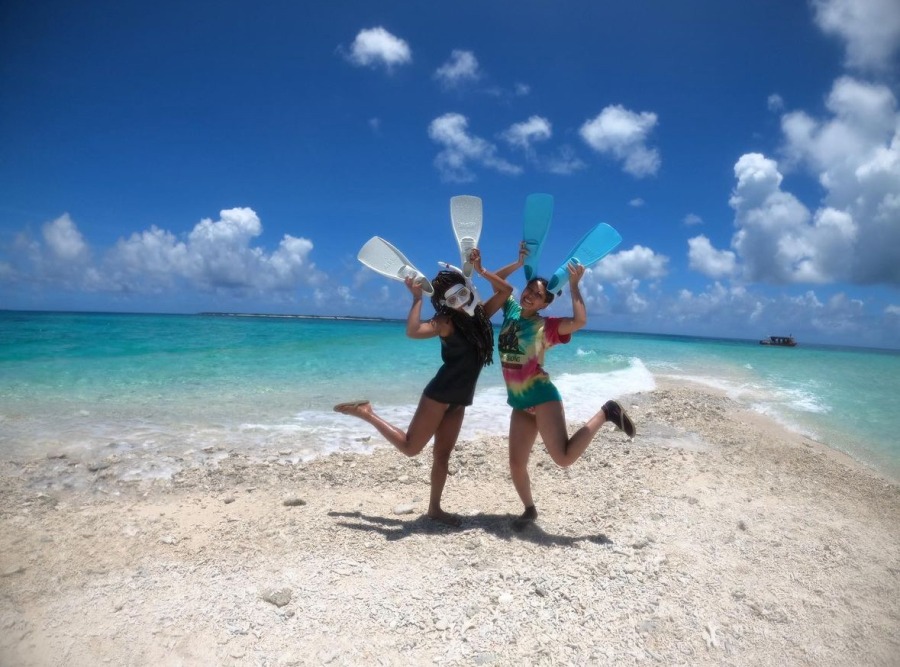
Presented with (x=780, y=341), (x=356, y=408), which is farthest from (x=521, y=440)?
(x=780, y=341)

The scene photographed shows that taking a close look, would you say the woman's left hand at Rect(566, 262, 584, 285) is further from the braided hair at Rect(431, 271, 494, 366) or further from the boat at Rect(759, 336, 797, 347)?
the boat at Rect(759, 336, 797, 347)

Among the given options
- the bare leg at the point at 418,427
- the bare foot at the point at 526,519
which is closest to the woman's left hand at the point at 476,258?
the bare leg at the point at 418,427

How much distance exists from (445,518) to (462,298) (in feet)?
6.73

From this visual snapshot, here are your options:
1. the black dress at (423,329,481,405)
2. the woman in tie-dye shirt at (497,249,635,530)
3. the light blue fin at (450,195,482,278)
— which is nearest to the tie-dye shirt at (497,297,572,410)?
the woman in tie-dye shirt at (497,249,635,530)

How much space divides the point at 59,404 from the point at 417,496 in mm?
7957

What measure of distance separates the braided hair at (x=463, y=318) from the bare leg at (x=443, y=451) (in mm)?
531

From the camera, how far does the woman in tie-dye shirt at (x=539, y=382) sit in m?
3.96

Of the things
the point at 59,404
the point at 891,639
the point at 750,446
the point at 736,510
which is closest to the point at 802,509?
the point at 736,510

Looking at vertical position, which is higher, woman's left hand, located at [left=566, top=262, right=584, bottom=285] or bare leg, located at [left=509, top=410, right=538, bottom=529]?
woman's left hand, located at [left=566, top=262, right=584, bottom=285]

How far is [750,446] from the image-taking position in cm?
734

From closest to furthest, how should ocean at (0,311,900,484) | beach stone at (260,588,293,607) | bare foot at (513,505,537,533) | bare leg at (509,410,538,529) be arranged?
beach stone at (260,588,293,607), bare leg at (509,410,538,529), bare foot at (513,505,537,533), ocean at (0,311,900,484)

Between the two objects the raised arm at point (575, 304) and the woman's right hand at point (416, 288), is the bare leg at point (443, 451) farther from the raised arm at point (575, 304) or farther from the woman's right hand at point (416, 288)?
the raised arm at point (575, 304)

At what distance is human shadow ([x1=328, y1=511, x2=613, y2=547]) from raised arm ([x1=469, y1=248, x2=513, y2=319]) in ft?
6.28

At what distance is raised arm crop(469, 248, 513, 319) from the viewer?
4.26 m
